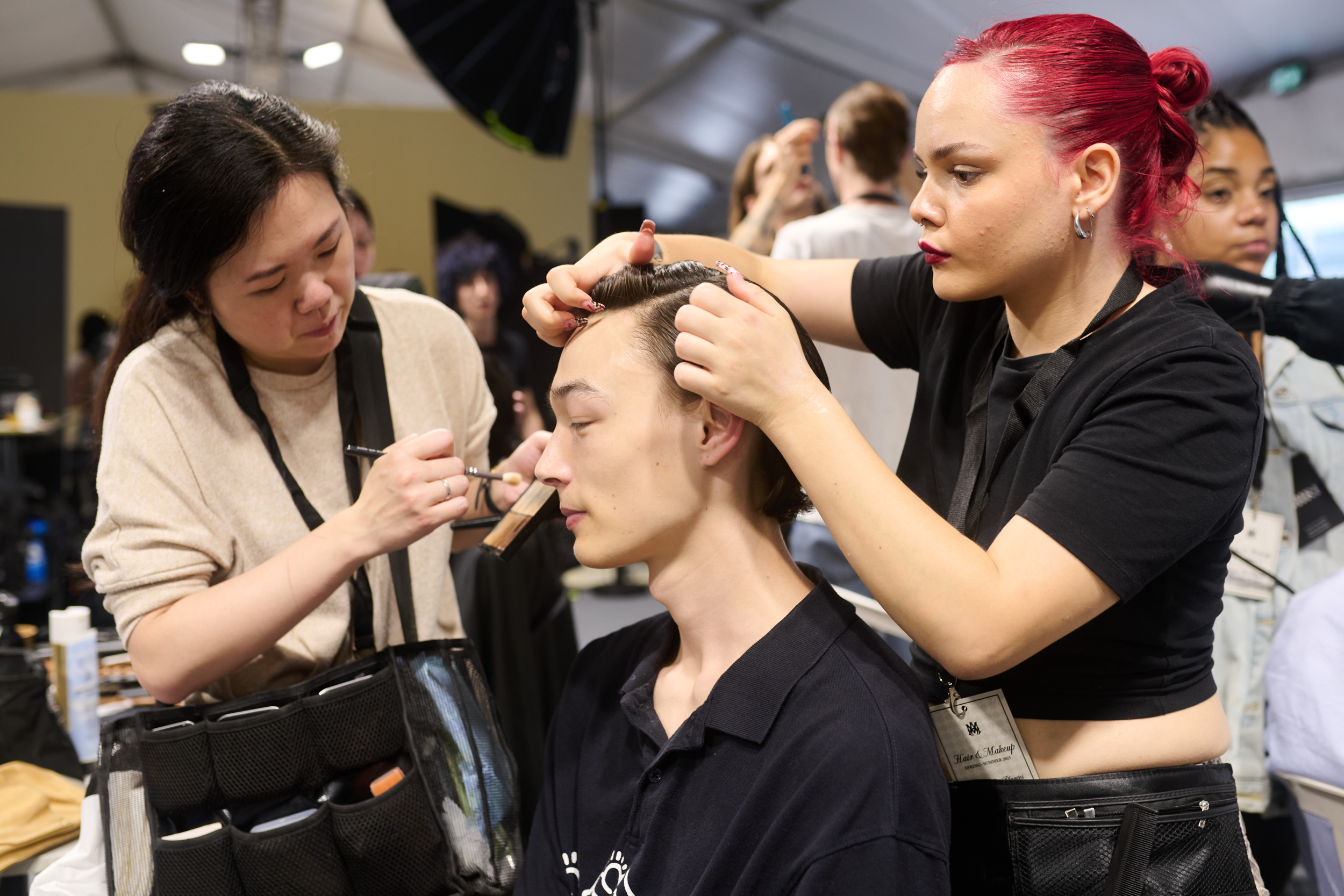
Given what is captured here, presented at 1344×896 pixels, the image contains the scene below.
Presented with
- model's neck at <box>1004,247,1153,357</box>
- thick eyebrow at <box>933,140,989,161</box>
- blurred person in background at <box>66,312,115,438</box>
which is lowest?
blurred person in background at <box>66,312,115,438</box>

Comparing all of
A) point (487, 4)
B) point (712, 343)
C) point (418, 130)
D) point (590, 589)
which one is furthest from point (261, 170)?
point (418, 130)

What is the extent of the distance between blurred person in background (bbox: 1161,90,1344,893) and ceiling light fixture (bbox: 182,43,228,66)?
28.4 ft

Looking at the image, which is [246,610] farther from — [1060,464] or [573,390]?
[1060,464]

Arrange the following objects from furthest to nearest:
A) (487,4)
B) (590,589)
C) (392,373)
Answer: (590,589), (487,4), (392,373)

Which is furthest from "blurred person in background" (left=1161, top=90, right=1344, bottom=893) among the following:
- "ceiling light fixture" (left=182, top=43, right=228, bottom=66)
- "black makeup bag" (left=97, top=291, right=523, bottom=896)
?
"ceiling light fixture" (left=182, top=43, right=228, bottom=66)

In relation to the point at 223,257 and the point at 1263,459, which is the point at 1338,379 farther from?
the point at 223,257

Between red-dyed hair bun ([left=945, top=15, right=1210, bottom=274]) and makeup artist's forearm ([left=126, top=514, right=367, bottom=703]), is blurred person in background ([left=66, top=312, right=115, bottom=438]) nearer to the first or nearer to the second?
makeup artist's forearm ([left=126, top=514, right=367, bottom=703])

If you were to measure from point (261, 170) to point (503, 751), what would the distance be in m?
0.82

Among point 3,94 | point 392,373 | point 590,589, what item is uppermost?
point 392,373

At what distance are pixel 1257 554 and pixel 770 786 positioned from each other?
1.43 metres

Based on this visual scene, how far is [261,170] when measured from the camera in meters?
1.16

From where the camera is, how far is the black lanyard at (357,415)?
4.22 ft

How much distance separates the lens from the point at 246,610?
1.10 m

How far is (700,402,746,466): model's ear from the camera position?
3.50ft
